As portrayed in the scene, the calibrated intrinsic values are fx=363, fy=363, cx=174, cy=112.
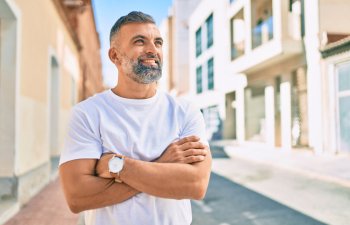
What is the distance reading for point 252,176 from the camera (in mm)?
9781

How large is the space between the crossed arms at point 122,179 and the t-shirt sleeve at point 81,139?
3cm

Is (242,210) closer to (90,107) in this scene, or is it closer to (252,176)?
(252,176)

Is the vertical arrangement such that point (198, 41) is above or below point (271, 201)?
above

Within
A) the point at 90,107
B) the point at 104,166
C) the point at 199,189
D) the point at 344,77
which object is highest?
the point at 344,77

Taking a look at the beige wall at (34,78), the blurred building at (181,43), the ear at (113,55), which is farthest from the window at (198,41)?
the ear at (113,55)

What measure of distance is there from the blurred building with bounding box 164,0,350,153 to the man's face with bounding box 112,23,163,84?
37.7 feet

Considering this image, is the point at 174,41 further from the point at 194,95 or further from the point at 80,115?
the point at 80,115

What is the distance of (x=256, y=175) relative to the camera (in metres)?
9.94

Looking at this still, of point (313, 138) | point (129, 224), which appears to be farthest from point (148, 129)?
point (313, 138)

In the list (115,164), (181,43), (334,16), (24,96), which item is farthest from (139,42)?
(181,43)

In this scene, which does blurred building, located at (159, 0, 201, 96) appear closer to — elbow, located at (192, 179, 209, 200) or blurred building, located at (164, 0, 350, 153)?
blurred building, located at (164, 0, 350, 153)

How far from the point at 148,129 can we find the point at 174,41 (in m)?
43.1

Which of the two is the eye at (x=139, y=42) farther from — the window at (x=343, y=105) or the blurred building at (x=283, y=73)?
the window at (x=343, y=105)

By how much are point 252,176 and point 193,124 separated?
817 centimetres
